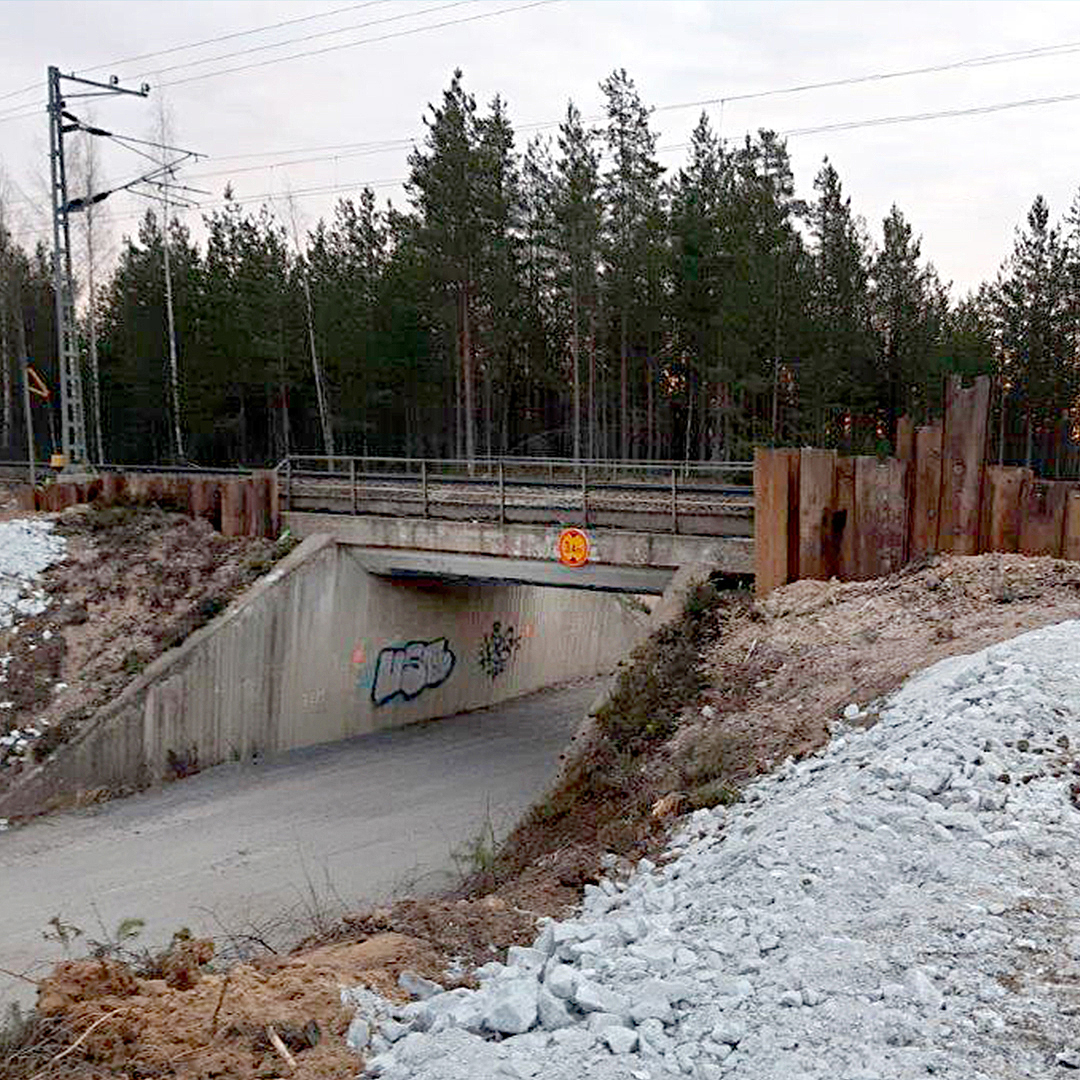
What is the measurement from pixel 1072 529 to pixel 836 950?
929cm

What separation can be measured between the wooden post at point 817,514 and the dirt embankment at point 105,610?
38.1ft

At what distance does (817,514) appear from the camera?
13766 millimetres

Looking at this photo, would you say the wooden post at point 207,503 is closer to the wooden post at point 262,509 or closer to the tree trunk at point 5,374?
the wooden post at point 262,509

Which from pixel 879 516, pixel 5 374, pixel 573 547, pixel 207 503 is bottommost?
pixel 573 547

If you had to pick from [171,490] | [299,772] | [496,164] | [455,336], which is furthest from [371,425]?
[299,772]

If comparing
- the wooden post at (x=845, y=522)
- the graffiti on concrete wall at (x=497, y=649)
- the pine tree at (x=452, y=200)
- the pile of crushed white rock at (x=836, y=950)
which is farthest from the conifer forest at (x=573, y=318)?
the pile of crushed white rock at (x=836, y=950)

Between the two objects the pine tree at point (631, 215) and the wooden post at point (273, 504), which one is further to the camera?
the pine tree at point (631, 215)

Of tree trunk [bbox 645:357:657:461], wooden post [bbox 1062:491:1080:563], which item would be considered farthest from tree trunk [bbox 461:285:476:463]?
wooden post [bbox 1062:491:1080:563]

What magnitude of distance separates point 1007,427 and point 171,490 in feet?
130

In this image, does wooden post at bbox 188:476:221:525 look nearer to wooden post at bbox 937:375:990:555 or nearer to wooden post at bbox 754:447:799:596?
wooden post at bbox 754:447:799:596

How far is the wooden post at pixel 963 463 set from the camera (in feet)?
42.4

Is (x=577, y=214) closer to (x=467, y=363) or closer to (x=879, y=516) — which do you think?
(x=467, y=363)

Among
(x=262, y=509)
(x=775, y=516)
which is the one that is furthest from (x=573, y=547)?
(x=262, y=509)

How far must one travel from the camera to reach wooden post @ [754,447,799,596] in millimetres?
13875
